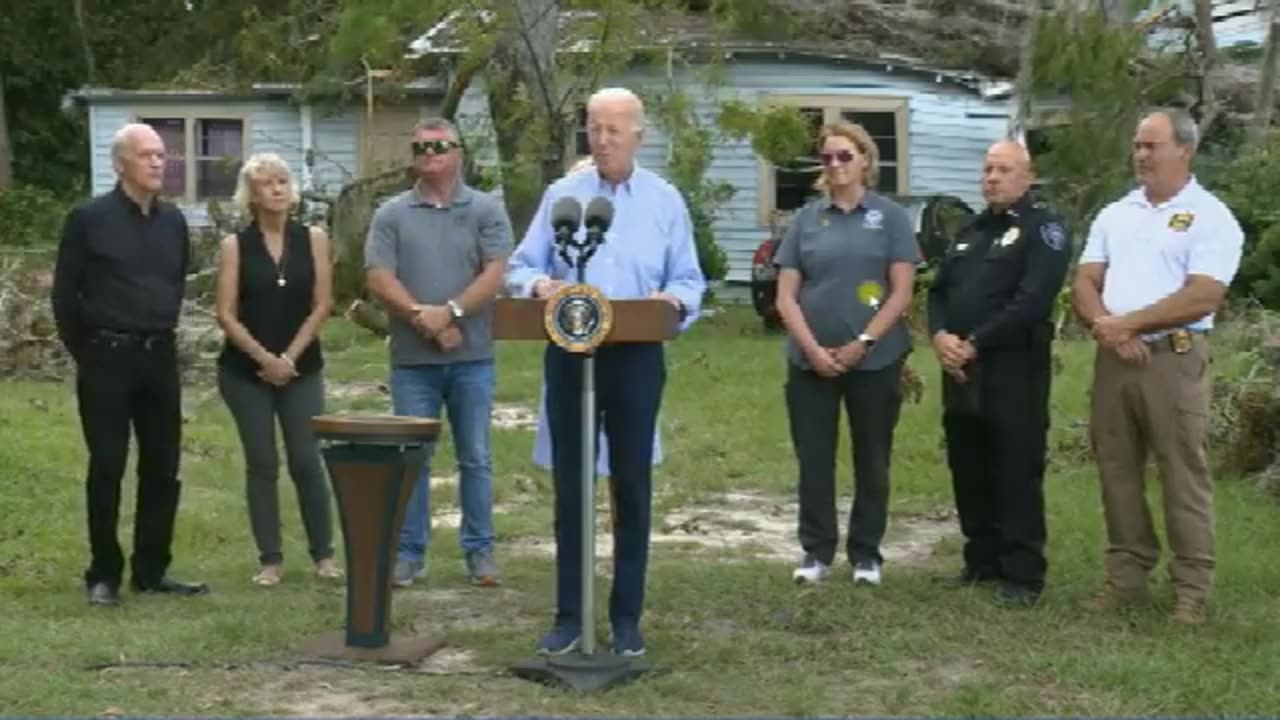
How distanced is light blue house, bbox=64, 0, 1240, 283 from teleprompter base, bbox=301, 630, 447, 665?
1335 centimetres

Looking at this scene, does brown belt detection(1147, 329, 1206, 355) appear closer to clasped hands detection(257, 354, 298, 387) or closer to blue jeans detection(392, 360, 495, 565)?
blue jeans detection(392, 360, 495, 565)

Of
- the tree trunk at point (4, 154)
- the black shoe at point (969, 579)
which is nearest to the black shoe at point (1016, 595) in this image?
the black shoe at point (969, 579)

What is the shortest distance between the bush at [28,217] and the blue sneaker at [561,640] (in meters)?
24.7

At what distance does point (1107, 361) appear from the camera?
23.2ft

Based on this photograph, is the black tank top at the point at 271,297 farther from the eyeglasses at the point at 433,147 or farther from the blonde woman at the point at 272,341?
the eyeglasses at the point at 433,147

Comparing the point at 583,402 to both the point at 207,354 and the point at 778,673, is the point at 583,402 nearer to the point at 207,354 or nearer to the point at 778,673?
the point at 778,673

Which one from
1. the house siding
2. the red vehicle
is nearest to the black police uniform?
the red vehicle

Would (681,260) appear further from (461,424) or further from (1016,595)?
(1016,595)

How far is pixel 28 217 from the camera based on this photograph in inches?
1233

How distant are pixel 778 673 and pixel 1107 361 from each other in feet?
6.08

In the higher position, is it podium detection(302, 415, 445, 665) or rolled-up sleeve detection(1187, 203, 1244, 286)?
rolled-up sleeve detection(1187, 203, 1244, 286)

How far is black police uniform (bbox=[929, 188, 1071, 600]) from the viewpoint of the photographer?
7410 millimetres

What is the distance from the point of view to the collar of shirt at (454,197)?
7.79 meters

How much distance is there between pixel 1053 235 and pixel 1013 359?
0.51 m
